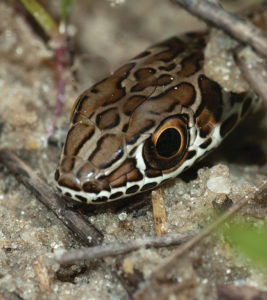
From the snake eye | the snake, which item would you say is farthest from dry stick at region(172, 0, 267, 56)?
the snake eye

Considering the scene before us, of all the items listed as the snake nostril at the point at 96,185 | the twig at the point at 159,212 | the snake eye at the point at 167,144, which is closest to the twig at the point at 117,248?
the twig at the point at 159,212

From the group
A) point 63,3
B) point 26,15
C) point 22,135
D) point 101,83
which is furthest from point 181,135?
point 26,15

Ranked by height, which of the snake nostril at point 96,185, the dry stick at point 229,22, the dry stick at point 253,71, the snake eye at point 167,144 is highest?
the dry stick at point 229,22

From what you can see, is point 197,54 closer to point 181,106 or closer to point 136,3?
point 181,106

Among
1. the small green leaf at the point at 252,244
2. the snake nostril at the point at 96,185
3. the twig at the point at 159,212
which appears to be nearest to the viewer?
the small green leaf at the point at 252,244

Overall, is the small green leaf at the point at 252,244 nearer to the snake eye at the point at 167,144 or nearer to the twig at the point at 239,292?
the twig at the point at 239,292

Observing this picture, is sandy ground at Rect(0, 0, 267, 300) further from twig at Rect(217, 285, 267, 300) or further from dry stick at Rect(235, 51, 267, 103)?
dry stick at Rect(235, 51, 267, 103)

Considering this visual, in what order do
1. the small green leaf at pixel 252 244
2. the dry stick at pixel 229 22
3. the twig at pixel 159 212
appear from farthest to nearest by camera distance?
the dry stick at pixel 229 22, the twig at pixel 159 212, the small green leaf at pixel 252 244
